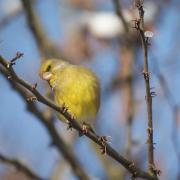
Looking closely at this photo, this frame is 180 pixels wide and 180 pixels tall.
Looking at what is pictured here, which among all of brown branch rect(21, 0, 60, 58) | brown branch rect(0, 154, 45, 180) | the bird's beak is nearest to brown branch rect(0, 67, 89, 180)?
the bird's beak

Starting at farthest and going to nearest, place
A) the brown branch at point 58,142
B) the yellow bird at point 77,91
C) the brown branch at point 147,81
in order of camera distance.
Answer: the brown branch at point 58,142 < the yellow bird at point 77,91 < the brown branch at point 147,81

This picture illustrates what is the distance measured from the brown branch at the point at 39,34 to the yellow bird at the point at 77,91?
955 mm

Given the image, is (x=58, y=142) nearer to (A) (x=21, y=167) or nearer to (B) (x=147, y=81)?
(A) (x=21, y=167)

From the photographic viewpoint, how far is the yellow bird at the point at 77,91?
3.14 meters

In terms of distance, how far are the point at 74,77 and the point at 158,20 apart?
2374 millimetres

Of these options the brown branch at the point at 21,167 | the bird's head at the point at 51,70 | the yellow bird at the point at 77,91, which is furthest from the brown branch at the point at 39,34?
the brown branch at the point at 21,167

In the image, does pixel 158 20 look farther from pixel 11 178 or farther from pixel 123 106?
pixel 11 178

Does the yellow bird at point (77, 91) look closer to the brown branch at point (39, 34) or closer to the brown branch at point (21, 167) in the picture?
the brown branch at point (21, 167)

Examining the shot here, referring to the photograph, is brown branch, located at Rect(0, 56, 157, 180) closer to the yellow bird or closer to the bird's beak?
the yellow bird

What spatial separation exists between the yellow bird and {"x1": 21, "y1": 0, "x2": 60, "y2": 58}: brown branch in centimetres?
95

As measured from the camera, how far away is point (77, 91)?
10.4 feet

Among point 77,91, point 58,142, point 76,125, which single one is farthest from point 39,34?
point 76,125

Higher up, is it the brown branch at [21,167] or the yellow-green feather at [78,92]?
the yellow-green feather at [78,92]

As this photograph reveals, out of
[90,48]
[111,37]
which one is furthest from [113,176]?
[90,48]
